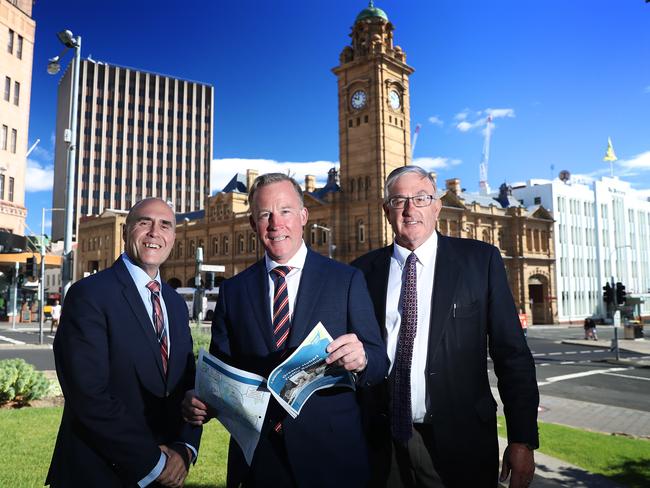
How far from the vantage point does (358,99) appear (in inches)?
2271

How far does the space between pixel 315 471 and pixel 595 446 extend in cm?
660

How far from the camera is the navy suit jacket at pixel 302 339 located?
2.62m

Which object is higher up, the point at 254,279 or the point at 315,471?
the point at 254,279

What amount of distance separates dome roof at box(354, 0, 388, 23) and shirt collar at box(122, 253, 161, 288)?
199 feet

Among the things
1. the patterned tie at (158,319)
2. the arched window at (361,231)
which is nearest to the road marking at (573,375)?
the patterned tie at (158,319)

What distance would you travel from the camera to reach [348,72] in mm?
58562

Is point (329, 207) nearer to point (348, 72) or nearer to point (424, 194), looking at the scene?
point (348, 72)

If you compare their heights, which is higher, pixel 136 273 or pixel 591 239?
pixel 591 239

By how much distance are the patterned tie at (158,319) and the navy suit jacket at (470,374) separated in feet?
4.32

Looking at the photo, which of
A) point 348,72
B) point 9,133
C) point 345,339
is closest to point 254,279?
point 345,339

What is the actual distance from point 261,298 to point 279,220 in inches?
18.4

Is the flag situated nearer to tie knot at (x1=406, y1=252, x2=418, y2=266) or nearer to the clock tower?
the clock tower

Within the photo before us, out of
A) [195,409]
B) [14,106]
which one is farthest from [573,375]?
[14,106]

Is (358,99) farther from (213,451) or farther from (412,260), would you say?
(412,260)
